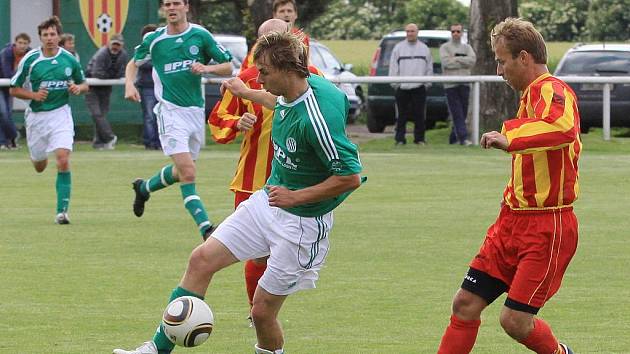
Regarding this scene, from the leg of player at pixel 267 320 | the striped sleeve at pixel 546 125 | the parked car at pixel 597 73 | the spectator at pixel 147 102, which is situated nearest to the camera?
the striped sleeve at pixel 546 125

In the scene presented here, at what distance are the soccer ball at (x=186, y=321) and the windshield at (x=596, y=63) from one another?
65.3 ft

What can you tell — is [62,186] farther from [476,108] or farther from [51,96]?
[476,108]

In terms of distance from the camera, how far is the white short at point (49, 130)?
14.9m

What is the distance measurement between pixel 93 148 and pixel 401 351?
690 inches

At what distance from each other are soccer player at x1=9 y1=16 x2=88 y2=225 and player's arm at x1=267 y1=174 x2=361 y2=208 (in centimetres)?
772

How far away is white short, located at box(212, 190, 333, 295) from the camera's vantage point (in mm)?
7488

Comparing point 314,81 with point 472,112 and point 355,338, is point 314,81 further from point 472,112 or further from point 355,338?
point 472,112

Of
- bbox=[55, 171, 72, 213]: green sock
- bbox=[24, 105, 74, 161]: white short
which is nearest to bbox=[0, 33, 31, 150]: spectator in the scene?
bbox=[24, 105, 74, 161]: white short

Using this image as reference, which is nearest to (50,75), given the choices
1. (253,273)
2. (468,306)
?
(253,273)

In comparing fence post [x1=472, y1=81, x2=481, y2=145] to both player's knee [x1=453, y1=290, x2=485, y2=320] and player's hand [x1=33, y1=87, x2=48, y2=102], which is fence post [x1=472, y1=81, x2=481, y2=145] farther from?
player's knee [x1=453, y1=290, x2=485, y2=320]

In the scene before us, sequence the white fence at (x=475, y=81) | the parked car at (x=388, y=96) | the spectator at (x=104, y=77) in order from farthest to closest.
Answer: the parked car at (x=388, y=96), the spectator at (x=104, y=77), the white fence at (x=475, y=81)

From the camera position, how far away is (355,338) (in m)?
8.82

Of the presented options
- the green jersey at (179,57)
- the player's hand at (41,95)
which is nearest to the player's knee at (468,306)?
the green jersey at (179,57)

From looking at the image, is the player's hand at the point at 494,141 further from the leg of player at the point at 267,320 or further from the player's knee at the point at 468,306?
the leg of player at the point at 267,320
